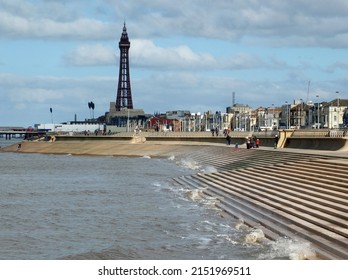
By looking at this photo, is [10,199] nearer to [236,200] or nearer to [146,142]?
[236,200]

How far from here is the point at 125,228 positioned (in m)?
21.1

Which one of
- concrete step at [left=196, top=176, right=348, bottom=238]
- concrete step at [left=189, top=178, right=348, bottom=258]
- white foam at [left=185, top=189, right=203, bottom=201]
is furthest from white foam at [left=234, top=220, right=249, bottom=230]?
white foam at [left=185, top=189, right=203, bottom=201]

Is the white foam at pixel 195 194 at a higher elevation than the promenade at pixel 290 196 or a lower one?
lower

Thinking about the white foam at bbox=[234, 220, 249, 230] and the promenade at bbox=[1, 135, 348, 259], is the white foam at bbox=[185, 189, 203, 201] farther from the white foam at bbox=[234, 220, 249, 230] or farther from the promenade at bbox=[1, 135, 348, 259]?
the white foam at bbox=[234, 220, 249, 230]

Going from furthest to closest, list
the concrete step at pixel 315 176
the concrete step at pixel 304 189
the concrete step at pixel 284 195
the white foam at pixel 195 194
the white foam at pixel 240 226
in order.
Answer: the white foam at pixel 195 194
the concrete step at pixel 315 176
the concrete step at pixel 304 189
the white foam at pixel 240 226
the concrete step at pixel 284 195

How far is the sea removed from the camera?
16859 mm

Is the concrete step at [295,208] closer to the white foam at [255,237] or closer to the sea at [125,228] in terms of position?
the sea at [125,228]

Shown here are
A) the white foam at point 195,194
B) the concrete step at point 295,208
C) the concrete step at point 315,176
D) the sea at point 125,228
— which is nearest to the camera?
the sea at point 125,228

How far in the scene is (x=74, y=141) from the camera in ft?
375

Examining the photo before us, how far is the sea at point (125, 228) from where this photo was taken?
1686cm

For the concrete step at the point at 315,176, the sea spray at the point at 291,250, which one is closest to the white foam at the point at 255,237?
the sea spray at the point at 291,250

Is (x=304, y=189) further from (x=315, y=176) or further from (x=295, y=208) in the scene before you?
(x=295, y=208)

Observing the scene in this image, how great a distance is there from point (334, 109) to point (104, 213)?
4734 inches

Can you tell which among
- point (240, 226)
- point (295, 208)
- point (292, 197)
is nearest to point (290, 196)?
point (292, 197)
